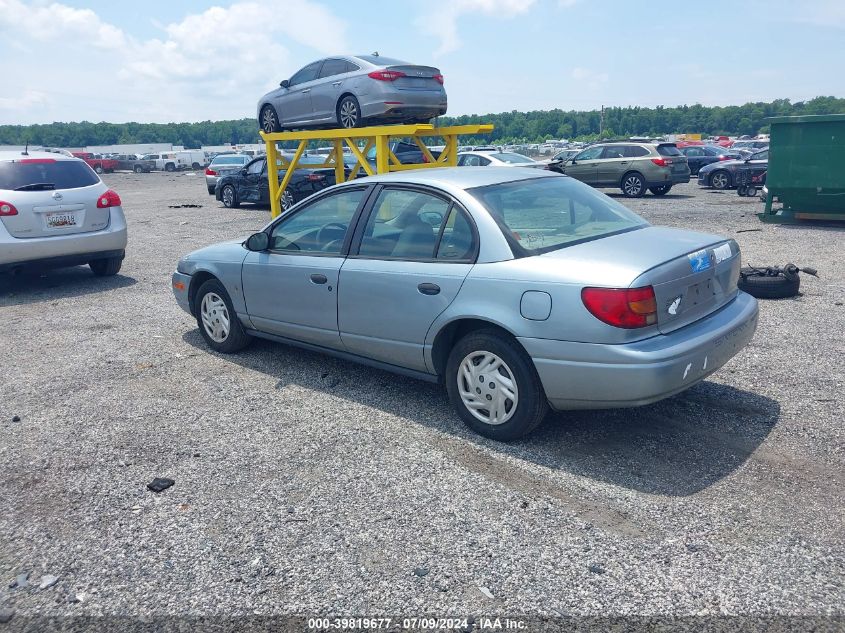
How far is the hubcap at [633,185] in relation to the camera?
20.3 metres

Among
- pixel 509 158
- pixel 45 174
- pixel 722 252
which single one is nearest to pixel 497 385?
pixel 722 252

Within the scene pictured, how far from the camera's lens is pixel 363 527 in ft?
11.5

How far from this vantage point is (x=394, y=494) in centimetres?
382

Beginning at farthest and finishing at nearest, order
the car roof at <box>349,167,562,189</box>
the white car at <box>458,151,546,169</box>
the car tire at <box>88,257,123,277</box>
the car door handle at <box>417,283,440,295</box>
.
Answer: the white car at <box>458,151,546,169</box>, the car tire at <box>88,257,123,277</box>, the car roof at <box>349,167,562,189</box>, the car door handle at <box>417,283,440,295</box>

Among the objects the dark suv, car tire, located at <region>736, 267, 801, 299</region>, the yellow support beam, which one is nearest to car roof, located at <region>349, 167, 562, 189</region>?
car tire, located at <region>736, 267, 801, 299</region>

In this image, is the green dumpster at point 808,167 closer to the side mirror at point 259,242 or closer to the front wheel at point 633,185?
the front wheel at point 633,185

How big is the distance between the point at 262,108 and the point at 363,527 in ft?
37.2

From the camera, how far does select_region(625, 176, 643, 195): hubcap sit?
2030 cm

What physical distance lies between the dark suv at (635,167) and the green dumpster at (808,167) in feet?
19.8

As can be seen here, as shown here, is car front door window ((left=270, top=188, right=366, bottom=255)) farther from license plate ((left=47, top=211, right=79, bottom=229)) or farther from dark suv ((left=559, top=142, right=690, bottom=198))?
dark suv ((left=559, top=142, right=690, bottom=198))

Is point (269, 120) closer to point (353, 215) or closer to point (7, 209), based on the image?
point (7, 209)

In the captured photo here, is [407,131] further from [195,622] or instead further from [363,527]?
[195,622]

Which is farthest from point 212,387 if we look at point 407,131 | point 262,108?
point 262,108

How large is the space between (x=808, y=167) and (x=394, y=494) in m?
12.5
